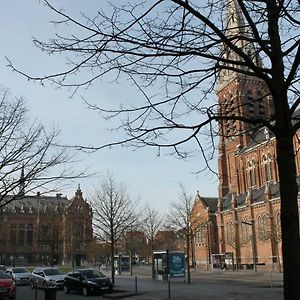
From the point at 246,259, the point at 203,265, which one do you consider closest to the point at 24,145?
the point at 246,259

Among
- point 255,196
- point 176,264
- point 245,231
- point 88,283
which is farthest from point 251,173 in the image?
point 88,283

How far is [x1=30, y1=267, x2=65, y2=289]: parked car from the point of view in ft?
108

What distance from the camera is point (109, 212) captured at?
35.1m

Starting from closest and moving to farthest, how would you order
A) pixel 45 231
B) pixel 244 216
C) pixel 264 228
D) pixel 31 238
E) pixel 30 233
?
1. pixel 264 228
2. pixel 244 216
3. pixel 45 231
4. pixel 31 238
5. pixel 30 233

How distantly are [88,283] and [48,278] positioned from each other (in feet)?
24.4

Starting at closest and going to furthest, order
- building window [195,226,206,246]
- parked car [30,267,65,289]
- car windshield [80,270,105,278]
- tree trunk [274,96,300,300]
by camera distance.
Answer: tree trunk [274,96,300,300], car windshield [80,270,105,278], parked car [30,267,65,289], building window [195,226,206,246]

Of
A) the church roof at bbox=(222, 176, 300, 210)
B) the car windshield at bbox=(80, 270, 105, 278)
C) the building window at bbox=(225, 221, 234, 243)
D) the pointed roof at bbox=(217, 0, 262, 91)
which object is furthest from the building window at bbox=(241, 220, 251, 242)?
the pointed roof at bbox=(217, 0, 262, 91)

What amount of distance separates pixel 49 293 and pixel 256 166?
197ft

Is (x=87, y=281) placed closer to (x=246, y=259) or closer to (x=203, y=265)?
(x=246, y=259)

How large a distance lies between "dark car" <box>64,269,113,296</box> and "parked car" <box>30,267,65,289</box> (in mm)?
3138

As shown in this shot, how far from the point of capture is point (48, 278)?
3347 centimetres

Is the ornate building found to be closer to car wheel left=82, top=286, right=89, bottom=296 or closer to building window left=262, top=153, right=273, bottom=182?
building window left=262, top=153, right=273, bottom=182

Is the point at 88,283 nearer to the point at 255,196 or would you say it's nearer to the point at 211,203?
the point at 255,196

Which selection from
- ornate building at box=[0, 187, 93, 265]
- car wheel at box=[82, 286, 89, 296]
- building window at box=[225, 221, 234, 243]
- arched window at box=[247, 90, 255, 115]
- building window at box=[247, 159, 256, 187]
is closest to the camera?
arched window at box=[247, 90, 255, 115]
